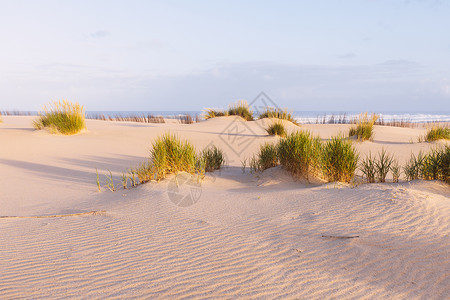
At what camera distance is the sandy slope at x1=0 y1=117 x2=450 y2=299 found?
240 cm

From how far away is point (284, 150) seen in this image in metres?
6.07

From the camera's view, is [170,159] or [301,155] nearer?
[301,155]

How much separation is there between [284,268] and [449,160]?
3.93 metres

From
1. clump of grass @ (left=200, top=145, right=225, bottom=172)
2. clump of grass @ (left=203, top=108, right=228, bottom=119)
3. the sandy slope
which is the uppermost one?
clump of grass @ (left=203, top=108, right=228, bottom=119)

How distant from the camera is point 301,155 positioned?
5695mm

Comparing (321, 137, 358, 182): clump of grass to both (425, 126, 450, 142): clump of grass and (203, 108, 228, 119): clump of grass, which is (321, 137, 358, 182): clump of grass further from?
(203, 108, 228, 119): clump of grass

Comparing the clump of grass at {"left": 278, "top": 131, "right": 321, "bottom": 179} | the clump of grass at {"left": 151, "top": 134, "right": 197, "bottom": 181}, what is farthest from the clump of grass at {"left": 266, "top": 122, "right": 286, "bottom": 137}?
the clump of grass at {"left": 151, "top": 134, "right": 197, "bottom": 181}

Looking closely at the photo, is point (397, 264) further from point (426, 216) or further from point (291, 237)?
point (426, 216)

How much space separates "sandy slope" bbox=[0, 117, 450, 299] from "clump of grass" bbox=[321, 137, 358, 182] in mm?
538

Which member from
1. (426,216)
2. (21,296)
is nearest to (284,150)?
(426,216)

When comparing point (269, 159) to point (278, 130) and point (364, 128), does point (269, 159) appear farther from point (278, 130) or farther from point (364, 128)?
point (364, 128)

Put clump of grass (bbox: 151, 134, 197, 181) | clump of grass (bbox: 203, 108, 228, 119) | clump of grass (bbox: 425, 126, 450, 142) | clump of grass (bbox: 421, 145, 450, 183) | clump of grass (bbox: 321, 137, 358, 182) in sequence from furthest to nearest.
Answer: clump of grass (bbox: 203, 108, 228, 119), clump of grass (bbox: 425, 126, 450, 142), clump of grass (bbox: 151, 134, 197, 181), clump of grass (bbox: 321, 137, 358, 182), clump of grass (bbox: 421, 145, 450, 183)

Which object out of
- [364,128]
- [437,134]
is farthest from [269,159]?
[437,134]

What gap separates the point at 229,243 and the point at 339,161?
9.85ft
